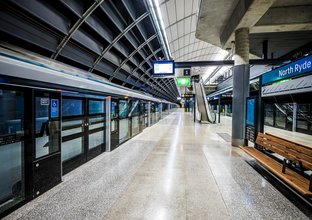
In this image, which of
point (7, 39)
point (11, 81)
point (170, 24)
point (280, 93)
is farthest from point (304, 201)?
point (170, 24)

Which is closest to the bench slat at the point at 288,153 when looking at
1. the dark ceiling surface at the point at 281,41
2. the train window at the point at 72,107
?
the train window at the point at 72,107

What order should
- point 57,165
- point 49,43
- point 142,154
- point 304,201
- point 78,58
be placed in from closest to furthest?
point 304,201
point 57,165
point 49,43
point 142,154
point 78,58

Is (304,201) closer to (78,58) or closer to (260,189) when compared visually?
(260,189)

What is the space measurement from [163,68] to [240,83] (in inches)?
145

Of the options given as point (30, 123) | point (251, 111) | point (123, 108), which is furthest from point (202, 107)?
point (30, 123)

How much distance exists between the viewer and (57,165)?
3.20 meters

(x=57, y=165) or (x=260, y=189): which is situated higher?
(x=57, y=165)

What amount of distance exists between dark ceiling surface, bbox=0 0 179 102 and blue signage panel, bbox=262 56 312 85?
4.86 m

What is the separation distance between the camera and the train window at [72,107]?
14.1ft

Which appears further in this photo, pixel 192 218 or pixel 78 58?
pixel 78 58

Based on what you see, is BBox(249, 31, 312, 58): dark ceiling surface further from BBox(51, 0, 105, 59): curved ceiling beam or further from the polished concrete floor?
BBox(51, 0, 105, 59): curved ceiling beam

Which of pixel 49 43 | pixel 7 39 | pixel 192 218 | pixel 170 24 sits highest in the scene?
pixel 170 24

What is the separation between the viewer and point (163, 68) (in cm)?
823

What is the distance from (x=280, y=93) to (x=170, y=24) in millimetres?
8684
